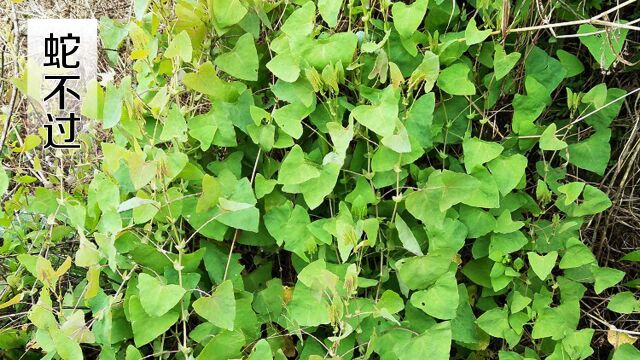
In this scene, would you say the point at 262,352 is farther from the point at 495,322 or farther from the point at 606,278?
the point at 606,278

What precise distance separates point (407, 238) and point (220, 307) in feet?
1.08

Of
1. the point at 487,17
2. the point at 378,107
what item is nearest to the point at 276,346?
the point at 378,107

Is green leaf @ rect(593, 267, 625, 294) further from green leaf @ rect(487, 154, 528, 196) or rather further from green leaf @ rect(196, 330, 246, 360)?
green leaf @ rect(196, 330, 246, 360)

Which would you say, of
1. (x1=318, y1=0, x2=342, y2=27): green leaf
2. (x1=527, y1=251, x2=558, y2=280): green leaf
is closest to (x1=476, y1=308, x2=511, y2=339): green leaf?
(x1=527, y1=251, x2=558, y2=280): green leaf

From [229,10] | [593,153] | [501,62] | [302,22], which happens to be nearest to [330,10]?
[302,22]

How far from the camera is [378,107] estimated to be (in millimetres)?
990

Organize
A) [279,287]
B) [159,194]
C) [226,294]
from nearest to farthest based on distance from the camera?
[226,294]
[159,194]
[279,287]

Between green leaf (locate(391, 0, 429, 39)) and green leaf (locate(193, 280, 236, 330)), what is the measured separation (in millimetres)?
496

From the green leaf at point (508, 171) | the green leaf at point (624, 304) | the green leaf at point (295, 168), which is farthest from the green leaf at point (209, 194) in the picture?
the green leaf at point (624, 304)

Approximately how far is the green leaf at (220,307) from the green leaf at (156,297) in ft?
0.12

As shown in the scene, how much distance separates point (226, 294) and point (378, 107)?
1.20ft

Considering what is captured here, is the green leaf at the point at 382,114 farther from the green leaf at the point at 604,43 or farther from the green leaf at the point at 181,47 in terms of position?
the green leaf at the point at 604,43

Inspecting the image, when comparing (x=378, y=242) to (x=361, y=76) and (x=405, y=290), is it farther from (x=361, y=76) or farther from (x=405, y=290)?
(x=361, y=76)

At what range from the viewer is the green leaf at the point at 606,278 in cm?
112
